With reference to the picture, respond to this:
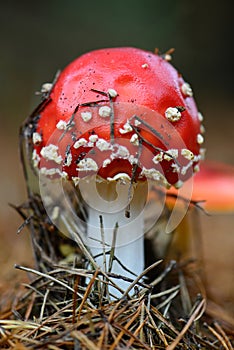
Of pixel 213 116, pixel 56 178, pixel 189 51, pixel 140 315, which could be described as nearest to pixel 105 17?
pixel 189 51

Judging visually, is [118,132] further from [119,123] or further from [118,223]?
[118,223]

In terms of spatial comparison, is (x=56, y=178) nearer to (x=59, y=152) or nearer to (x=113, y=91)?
(x=59, y=152)

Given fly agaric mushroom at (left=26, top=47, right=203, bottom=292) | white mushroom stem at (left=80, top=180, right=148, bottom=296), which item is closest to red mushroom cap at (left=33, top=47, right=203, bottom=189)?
fly agaric mushroom at (left=26, top=47, right=203, bottom=292)

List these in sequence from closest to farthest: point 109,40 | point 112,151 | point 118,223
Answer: point 112,151 → point 118,223 → point 109,40

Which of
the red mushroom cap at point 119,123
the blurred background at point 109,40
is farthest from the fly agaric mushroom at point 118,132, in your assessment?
the blurred background at point 109,40

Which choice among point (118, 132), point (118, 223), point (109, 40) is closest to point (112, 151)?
point (118, 132)

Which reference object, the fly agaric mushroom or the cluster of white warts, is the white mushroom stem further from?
the cluster of white warts
